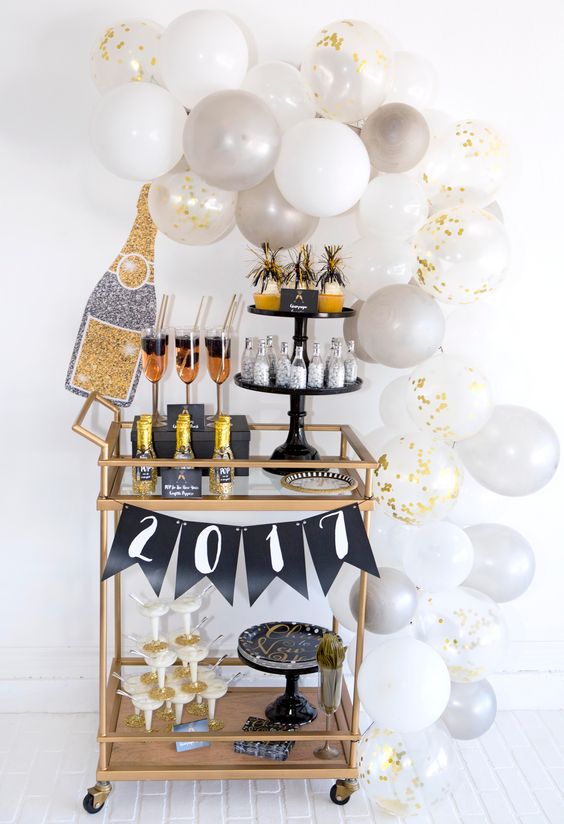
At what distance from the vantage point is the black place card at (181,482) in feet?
6.43

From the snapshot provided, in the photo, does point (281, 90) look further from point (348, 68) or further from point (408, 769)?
point (408, 769)

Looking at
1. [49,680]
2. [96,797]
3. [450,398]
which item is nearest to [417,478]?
[450,398]

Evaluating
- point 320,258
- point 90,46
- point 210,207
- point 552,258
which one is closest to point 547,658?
point 552,258

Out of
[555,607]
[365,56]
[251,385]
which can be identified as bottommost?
[555,607]

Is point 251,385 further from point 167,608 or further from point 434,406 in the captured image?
point 167,608

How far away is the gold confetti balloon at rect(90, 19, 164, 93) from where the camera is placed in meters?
1.90

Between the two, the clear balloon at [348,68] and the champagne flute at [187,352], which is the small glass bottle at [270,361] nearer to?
the champagne flute at [187,352]

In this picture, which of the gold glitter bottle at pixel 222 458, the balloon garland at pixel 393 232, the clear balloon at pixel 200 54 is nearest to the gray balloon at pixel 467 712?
the balloon garland at pixel 393 232

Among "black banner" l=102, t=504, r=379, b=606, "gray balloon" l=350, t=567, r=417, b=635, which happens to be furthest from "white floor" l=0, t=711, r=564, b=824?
"black banner" l=102, t=504, r=379, b=606

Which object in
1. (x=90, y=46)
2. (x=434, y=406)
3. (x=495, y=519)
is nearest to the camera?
(x=434, y=406)

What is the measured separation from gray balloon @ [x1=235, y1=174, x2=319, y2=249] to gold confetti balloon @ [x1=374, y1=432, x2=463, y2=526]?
0.57 meters

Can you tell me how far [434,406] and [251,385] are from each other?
45 cm

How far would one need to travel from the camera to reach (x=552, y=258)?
2.43m

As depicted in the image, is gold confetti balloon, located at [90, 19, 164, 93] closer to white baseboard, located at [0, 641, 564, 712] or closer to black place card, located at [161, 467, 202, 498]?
black place card, located at [161, 467, 202, 498]
